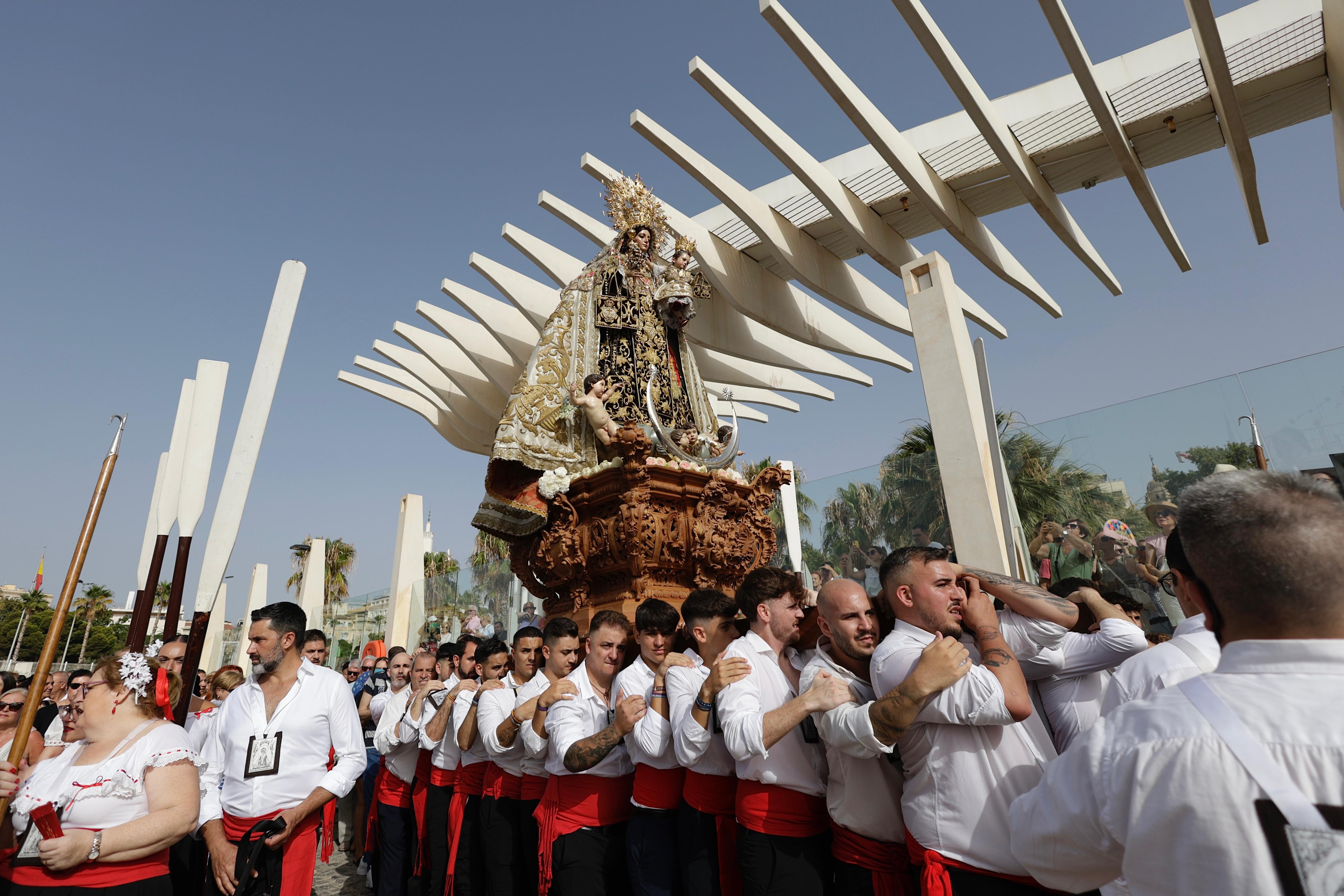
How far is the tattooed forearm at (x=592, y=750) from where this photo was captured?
343cm

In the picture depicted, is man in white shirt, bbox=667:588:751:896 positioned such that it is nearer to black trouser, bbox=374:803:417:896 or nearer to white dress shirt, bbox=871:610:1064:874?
white dress shirt, bbox=871:610:1064:874

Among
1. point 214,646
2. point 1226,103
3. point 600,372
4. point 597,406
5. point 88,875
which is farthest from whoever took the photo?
point 214,646

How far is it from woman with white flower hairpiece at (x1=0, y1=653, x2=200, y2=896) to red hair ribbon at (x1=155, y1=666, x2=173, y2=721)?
0.43 feet

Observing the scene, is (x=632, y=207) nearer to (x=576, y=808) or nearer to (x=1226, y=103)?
(x=1226, y=103)

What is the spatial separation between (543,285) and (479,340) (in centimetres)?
194

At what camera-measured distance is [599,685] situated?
4211 mm

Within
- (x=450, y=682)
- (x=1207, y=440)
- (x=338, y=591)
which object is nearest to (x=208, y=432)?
(x=450, y=682)

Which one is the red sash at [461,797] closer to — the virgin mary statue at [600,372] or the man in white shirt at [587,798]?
the man in white shirt at [587,798]

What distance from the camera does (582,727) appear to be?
12.1 ft

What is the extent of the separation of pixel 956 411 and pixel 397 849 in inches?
258

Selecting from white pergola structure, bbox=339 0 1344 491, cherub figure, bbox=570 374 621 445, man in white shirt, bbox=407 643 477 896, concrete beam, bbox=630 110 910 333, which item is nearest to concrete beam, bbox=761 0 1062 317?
white pergola structure, bbox=339 0 1344 491

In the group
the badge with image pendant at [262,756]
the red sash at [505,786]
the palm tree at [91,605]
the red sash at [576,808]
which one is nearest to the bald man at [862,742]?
the red sash at [576,808]

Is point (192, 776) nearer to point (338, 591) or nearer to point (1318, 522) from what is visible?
point (1318, 522)

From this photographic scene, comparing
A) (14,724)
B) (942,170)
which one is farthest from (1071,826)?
(942,170)
